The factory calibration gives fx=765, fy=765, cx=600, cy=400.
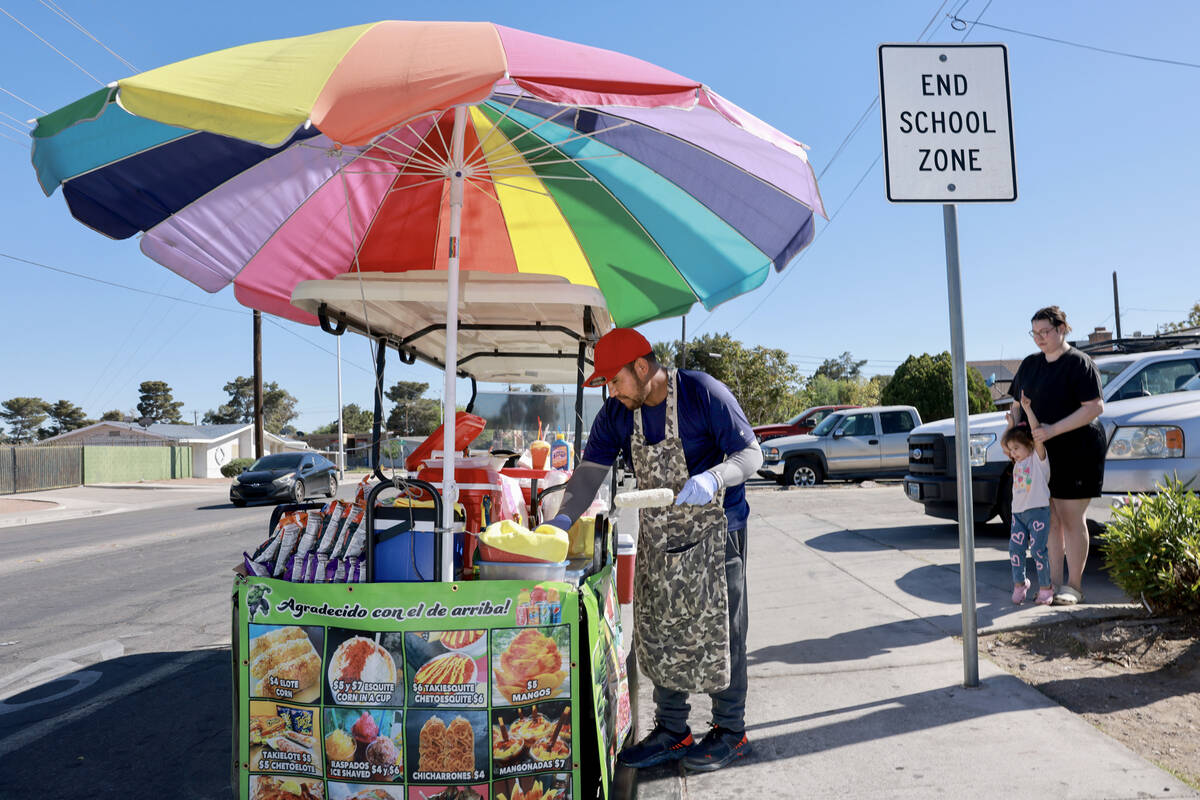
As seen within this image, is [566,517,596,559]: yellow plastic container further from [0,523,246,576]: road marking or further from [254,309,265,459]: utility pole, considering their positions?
[254,309,265,459]: utility pole

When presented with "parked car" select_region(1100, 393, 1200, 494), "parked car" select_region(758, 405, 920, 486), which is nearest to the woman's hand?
"parked car" select_region(1100, 393, 1200, 494)

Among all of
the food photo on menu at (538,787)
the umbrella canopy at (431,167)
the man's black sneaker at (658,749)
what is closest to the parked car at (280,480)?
the umbrella canopy at (431,167)

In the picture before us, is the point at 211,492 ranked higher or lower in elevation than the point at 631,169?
lower

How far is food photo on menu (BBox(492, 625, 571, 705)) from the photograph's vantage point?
8.28 feet

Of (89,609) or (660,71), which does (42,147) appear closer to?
(660,71)

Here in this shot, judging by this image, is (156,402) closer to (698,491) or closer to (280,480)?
(280,480)

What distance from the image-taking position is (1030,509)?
5.24 meters

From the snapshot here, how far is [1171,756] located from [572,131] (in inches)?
141

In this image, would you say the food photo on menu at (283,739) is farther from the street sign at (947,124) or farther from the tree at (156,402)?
the tree at (156,402)

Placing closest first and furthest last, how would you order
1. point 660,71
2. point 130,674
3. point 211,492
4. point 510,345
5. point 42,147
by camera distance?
point 660,71, point 42,147, point 130,674, point 510,345, point 211,492

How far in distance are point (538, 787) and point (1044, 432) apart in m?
4.19

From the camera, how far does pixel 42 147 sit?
2809 mm

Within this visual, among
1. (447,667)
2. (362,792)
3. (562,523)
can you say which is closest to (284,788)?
(362,792)

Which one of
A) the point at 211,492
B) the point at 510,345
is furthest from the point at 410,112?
the point at 211,492
